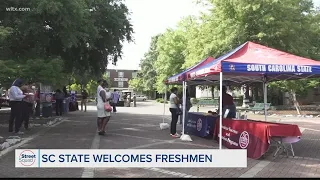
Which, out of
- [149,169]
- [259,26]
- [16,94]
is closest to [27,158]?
[149,169]

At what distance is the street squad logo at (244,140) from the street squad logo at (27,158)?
495 cm

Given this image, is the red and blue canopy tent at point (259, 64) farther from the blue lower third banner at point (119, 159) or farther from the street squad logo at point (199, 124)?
the street squad logo at point (199, 124)

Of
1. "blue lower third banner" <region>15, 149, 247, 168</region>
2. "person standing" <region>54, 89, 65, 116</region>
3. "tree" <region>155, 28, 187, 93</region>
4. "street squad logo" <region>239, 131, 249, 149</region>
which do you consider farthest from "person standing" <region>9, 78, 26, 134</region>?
"tree" <region>155, 28, 187, 93</region>

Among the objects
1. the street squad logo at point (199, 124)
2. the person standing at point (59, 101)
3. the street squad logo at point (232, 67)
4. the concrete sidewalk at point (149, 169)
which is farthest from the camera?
the person standing at point (59, 101)

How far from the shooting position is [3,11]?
513 inches

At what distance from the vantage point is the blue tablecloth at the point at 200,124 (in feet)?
40.1

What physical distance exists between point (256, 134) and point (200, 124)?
13.5ft

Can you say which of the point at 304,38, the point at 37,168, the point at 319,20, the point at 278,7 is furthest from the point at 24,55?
the point at 319,20

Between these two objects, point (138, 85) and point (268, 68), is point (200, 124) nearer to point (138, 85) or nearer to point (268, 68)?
point (268, 68)

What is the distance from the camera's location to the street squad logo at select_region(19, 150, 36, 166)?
727cm

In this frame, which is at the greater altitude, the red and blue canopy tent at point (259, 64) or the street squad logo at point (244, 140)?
the red and blue canopy tent at point (259, 64)

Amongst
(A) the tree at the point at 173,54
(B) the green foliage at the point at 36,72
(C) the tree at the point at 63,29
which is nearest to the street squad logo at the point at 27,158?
(C) the tree at the point at 63,29

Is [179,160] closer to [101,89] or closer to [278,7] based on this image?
[101,89]

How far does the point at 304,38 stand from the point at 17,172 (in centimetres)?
2607
